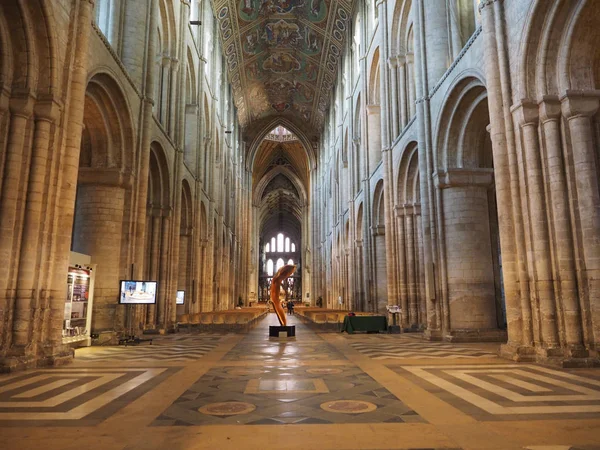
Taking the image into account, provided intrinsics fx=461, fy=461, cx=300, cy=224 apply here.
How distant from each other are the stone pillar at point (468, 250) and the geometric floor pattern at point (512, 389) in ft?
16.5

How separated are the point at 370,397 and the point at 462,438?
1.74 meters

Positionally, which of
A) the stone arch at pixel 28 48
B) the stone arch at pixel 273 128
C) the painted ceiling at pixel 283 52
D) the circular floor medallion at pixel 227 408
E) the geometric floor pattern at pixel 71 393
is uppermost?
the painted ceiling at pixel 283 52

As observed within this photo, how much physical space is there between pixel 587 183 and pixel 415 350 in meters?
5.12

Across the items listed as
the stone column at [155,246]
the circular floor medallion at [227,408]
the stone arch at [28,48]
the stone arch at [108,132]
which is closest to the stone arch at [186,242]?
the stone column at [155,246]

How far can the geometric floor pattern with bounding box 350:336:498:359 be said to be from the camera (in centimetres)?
971

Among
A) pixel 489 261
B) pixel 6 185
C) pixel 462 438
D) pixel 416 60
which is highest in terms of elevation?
pixel 416 60

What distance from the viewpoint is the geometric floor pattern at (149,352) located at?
9.49 m

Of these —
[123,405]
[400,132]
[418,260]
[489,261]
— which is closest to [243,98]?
[400,132]

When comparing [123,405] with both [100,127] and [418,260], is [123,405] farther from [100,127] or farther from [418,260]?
[418,260]

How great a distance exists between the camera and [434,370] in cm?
768

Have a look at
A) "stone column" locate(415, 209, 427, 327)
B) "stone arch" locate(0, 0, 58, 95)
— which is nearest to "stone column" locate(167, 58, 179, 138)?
"stone arch" locate(0, 0, 58, 95)

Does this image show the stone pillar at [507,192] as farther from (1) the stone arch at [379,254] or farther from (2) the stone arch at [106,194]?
(1) the stone arch at [379,254]

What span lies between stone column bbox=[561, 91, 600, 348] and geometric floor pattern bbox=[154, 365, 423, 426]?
446 centimetres

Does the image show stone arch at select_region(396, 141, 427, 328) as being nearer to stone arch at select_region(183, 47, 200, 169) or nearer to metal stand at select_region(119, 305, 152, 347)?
metal stand at select_region(119, 305, 152, 347)
